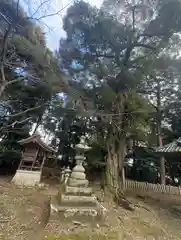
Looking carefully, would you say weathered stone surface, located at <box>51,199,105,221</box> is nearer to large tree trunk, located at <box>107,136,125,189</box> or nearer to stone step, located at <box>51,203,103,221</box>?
stone step, located at <box>51,203,103,221</box>

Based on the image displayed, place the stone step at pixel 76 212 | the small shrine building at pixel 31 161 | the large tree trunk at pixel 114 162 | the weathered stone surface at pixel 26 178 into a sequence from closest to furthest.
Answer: the stone step at pixel 76 212 < the large tree trunk at pixel 114 162 < the weathered stone surface at pixel 26 178 < the small shrine building at pixel 31 161

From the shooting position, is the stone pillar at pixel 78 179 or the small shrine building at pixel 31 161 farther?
the small shrine building at pixel 31 161

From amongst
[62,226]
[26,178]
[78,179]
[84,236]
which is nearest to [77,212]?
[62,226]

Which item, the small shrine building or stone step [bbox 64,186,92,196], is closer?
stone step [bbox 64,186,92,196]

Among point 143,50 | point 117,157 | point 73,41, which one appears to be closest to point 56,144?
point 117,157

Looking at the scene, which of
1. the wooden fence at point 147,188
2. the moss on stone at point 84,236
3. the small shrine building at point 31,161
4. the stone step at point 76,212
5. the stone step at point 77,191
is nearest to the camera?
the moss on stone at point 84,236

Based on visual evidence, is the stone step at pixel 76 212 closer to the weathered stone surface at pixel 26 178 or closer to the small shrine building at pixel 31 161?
the weathered stone surface at pixel 26 178

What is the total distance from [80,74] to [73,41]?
1.81m

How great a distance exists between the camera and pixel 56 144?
1594 centimetres

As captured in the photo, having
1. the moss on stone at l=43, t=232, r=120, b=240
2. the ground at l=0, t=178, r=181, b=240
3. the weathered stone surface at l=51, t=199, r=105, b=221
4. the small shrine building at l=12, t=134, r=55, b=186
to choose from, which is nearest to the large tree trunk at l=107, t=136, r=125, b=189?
the ground at l=0, t=178, r=181, b=240

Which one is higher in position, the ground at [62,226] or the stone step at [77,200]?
the stone step at [77,200]

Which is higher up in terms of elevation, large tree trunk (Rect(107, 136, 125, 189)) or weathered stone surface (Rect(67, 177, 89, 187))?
large tree trunk (Rect(107, 136, 125, 189))

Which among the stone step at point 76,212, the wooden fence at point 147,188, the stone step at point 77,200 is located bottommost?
the stone step at point 76,212

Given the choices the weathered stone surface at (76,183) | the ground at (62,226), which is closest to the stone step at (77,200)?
the weathered stone surface at (76,183)
